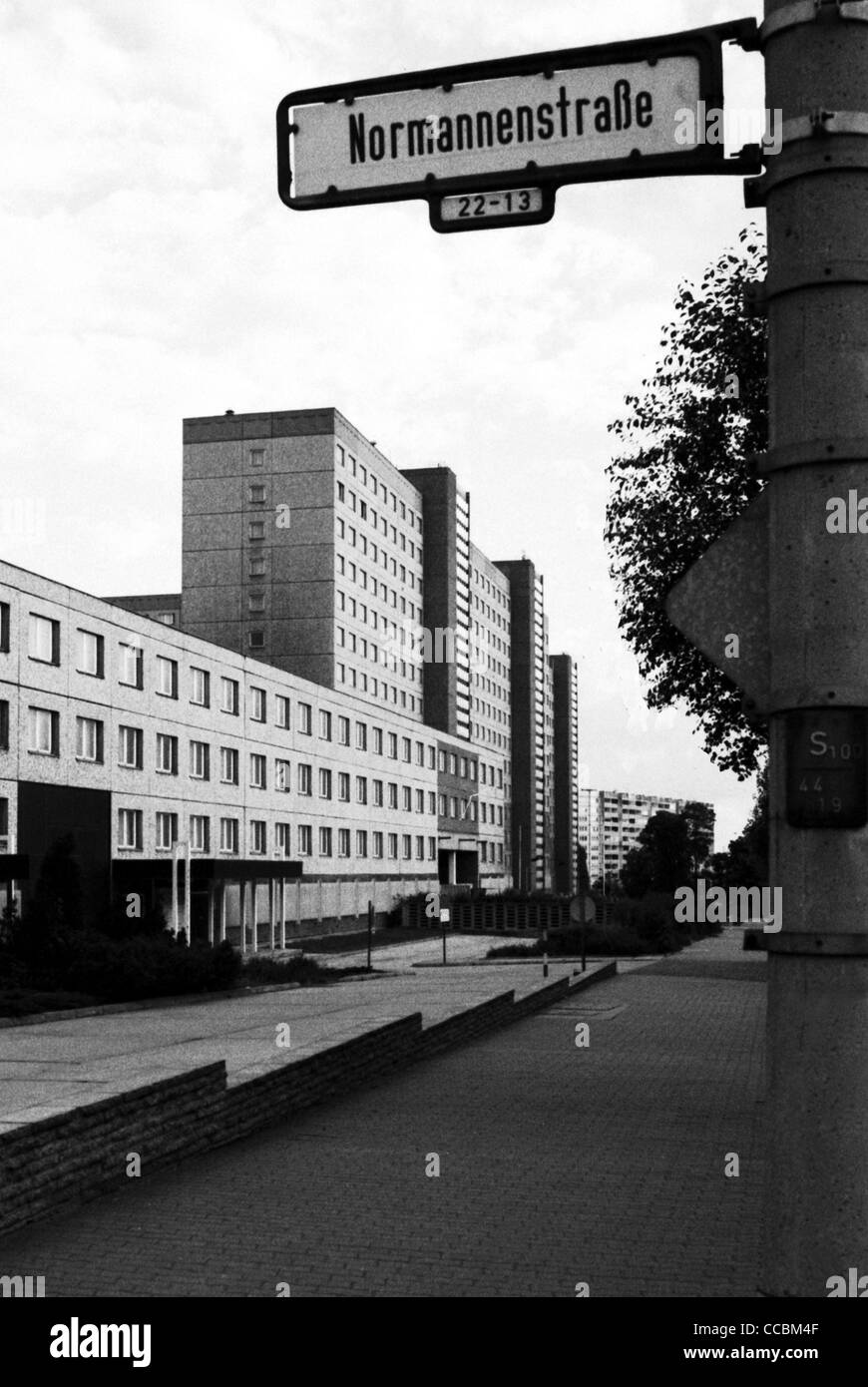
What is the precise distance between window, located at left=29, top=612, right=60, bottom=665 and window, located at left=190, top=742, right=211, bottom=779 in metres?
12.0

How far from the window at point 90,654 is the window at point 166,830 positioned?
7.20 meters

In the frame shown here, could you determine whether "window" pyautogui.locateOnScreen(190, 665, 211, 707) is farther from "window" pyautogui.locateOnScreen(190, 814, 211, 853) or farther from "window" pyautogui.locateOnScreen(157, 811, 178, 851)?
"window" pyautogui.locateOnScreen(157, 811, 178, 851)

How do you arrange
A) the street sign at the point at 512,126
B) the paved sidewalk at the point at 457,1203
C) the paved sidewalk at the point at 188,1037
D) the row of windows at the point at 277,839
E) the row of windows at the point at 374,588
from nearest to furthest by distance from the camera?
the street sign at the point at 512,126 < the paved sidewalk at the point at 457,1203 < the paved sidewalk at the point at 188,1037 < the row of windows at the point at 277,839 < the row of windows at the point at 374,588

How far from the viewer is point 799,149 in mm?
3674

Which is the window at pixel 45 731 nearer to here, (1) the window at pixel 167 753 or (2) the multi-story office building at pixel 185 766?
(2) the multi-story office building at pixel 185 766

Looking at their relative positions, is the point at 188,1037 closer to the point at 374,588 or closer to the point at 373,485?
the point at 374,588

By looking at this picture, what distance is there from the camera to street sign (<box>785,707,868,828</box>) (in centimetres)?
343

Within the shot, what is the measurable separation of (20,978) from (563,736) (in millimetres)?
173827

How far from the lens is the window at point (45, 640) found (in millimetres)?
45562

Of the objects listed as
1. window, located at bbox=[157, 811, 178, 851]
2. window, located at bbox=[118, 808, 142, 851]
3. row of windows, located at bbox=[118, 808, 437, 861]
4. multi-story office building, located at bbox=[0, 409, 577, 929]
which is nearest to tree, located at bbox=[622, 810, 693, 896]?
multi-story office building, located at bbox=[0, 409, 577, 929]

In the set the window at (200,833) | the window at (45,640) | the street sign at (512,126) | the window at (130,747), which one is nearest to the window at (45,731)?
the window at (45,640)

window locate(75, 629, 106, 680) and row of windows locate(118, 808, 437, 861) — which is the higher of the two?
window locate(75, 629, 106, 680)
